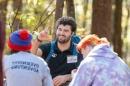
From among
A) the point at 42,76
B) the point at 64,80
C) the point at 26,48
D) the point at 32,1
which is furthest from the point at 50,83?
the point at 32,1

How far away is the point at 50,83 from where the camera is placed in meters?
5.72

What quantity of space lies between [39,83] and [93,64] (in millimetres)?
779

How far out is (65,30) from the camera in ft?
25.0

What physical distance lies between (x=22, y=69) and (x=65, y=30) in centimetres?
224

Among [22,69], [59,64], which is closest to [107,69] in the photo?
[22,69]

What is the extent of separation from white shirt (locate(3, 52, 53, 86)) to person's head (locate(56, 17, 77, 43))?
1.99m

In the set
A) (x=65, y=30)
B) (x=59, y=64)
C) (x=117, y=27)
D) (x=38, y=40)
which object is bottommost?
(x=117, y=27)

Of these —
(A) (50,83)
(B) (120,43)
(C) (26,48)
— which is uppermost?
(C) (26,48)

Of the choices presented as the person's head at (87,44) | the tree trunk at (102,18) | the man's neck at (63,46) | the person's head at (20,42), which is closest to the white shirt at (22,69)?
the person's head at (20,42)

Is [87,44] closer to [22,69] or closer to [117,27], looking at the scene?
[22,69]

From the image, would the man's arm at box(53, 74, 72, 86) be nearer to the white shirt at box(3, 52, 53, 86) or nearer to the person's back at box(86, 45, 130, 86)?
the white shirt at box(3, 52, 53, 86)

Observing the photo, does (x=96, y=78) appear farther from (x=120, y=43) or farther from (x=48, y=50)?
(x=120, y=43)

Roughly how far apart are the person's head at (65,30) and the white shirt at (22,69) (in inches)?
78.3

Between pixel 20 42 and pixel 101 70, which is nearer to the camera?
pixel 101 70
